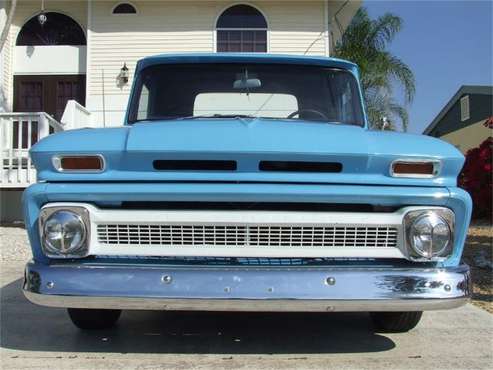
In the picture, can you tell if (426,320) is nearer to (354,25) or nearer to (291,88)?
(291,88)

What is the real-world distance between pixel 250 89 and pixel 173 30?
337 inches

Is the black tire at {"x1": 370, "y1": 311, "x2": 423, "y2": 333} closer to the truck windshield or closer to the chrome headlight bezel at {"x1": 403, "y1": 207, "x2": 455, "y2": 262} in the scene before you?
the chrome headlight bezel at {"x1": 403, "y1": 207, "x2": 455, "y2": 262}

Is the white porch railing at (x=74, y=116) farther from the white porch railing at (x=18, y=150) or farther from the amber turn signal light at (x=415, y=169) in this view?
the amber turn signal light at (x=415, y=169)

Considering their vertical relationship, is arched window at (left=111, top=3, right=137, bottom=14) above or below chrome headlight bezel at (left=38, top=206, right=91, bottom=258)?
above

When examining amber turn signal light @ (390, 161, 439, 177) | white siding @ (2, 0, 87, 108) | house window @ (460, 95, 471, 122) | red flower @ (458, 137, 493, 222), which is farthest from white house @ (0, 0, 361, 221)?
house window @ (460, 95, 471, 122)

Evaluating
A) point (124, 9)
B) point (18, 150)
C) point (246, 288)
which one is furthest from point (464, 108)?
point (246, 288)

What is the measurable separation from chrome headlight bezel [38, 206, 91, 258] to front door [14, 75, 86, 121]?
10.2 m

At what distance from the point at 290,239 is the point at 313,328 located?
129cm

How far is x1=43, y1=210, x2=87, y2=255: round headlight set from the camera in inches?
112

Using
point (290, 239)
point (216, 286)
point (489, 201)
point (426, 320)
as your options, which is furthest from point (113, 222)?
point (489, 201)

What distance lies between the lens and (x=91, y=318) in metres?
3.69

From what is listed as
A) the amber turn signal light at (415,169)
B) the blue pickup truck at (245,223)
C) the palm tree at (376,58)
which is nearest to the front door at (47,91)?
the palm tree at (376,58)

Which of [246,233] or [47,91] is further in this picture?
[47,91]

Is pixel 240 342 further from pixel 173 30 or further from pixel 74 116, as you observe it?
pixel 173 30
